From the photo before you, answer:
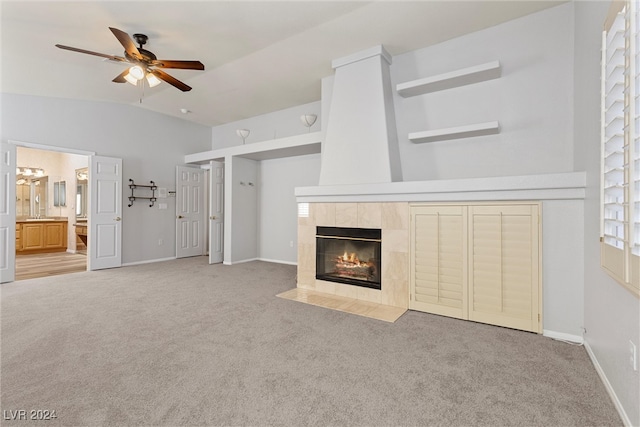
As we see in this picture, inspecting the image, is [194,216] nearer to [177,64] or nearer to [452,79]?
[177,64]

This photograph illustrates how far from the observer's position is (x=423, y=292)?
3.36 m

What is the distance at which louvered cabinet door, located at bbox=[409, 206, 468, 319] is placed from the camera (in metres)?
3.14

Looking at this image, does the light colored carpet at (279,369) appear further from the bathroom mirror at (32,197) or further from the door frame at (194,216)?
the bathroom mirror at (32,197)

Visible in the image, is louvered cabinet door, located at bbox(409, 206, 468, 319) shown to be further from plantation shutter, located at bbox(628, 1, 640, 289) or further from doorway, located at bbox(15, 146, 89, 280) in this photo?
doorway, located at bbox(15, 146, 89, 280)

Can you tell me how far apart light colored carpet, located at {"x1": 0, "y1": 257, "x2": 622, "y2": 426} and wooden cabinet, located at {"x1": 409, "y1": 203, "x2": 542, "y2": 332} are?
0.17m

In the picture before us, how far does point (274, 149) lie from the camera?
5.62 meters

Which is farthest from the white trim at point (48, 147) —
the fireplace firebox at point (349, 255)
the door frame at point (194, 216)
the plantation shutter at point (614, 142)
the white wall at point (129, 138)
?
the plantation shutter at point (614, 142)

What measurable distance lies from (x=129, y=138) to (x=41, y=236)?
412 cm

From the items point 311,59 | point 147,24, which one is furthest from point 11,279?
point 311,59

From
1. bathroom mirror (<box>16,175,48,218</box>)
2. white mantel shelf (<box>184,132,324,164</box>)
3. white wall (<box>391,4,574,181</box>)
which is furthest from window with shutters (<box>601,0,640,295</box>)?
bathroom mirror (<box>16,175,48,218</box>)

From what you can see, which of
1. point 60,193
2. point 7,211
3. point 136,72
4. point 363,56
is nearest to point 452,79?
point 363,56

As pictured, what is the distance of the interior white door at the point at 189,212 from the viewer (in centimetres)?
698

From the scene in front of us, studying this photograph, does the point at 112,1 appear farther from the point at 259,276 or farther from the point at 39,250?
the point at 39,250

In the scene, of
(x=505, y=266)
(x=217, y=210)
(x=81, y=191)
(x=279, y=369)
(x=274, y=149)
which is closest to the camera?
(x=279, y=369)
